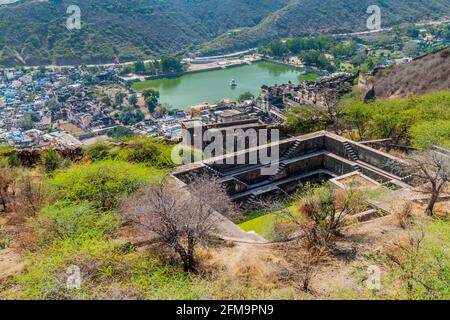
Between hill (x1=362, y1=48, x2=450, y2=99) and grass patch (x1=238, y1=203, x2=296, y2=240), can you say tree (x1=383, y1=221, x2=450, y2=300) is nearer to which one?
grass patch (x1=238, y1=203, x2=296, y2=240)

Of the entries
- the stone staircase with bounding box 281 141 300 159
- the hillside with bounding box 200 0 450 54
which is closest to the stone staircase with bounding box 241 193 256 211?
the stone staircase with bounding box 281 141 300 159

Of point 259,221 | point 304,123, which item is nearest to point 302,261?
point 259,221

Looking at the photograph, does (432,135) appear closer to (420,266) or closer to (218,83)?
(420,266)

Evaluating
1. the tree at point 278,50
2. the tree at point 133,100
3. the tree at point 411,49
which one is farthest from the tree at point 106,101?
the tree at point 411,49

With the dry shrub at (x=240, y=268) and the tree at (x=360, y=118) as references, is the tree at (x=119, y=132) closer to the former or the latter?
the tree at (x=360, y=118)

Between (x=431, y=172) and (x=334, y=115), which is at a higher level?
(x=334, y=115)

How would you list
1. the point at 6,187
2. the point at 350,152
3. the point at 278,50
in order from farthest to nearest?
the point at 278,50 → the point at 350,152 → the point at 6,187

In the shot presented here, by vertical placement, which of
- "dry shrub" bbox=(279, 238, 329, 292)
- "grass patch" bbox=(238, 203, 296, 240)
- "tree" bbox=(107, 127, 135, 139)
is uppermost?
"dry shrub" bbox=(279, 238, 329, 292)
